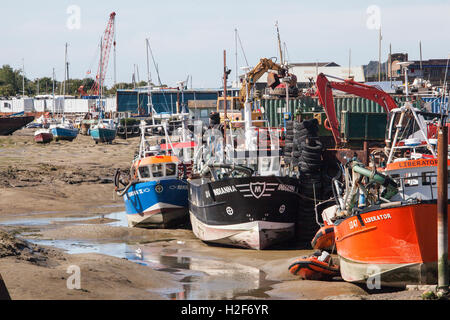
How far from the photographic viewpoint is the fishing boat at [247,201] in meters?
20.7

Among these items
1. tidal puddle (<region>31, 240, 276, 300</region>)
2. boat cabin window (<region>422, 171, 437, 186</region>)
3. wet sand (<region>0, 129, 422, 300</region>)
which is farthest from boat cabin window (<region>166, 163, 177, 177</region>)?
boat cabin window (<region>422, 171, 437, 186</region>)

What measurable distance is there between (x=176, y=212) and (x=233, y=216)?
5315mm

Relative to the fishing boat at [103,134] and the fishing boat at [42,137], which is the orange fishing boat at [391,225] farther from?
the fishing boat at [103,134]

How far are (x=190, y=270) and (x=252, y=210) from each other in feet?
11.0

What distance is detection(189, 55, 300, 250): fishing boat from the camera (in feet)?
67.9

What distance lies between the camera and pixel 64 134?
6656 cm

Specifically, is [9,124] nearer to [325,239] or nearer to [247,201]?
[247,201]

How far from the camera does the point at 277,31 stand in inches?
1684

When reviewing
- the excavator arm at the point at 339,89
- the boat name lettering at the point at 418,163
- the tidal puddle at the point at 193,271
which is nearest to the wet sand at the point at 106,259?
the tidal puddle at the point at 193,271

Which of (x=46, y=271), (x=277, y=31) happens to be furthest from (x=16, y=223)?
(x=277, y=31)

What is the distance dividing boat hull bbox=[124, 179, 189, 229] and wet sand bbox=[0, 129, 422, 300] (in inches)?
23.2

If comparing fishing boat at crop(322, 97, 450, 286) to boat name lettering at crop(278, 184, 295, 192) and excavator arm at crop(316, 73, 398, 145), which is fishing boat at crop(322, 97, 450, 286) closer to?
boat name lettering at crop(278, 184, 295, 192)

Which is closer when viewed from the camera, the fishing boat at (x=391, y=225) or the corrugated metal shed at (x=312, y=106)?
the fishing boat at (x=391, y=225)
